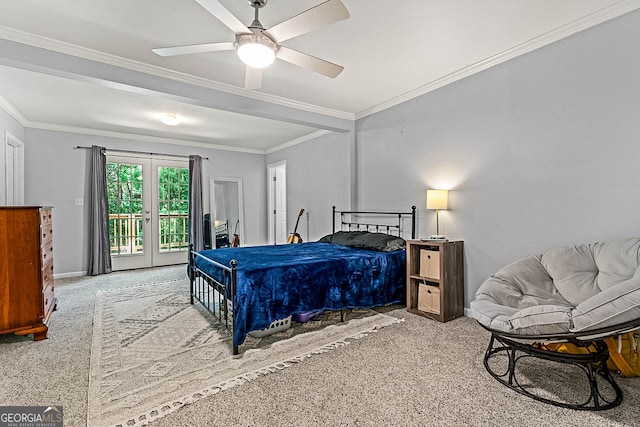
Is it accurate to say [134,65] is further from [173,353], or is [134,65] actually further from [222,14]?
[173,353]

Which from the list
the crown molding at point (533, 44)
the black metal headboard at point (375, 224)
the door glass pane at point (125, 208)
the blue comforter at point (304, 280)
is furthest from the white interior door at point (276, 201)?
the crown molding at point (533, 44)

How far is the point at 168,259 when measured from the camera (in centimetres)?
627

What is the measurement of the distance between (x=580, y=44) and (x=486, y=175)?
48.1 inches

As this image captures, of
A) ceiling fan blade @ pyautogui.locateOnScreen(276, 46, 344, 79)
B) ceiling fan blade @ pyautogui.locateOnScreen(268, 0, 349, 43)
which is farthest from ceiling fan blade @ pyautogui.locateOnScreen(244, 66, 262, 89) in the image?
ceiling fan blade @ pyautogui.locateOnScreen(268, 0, 349, 43)

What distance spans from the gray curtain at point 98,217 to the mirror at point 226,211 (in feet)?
6.18

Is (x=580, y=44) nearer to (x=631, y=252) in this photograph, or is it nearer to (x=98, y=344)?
(x=631, y=252)

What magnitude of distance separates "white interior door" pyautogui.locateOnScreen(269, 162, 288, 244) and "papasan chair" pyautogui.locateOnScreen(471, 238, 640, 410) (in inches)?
209

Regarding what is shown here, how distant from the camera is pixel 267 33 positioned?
1999 mm

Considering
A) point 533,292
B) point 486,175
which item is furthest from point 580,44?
point 533,292

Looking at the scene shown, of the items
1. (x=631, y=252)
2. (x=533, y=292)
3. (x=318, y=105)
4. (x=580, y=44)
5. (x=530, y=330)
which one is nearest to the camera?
(x=530, y=330)

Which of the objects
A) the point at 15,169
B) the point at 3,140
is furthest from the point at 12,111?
the point at 15,169

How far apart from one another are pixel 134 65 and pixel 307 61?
186cm

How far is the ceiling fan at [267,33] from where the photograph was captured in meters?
1.73

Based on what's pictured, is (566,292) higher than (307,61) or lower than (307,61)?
lower
